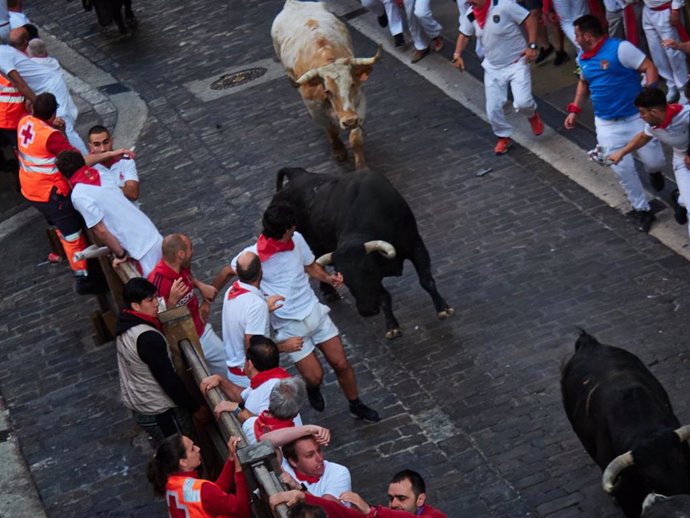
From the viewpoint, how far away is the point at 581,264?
1242 cm

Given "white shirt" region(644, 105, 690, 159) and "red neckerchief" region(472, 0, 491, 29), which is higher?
"white shirt" region(644, 105, 690, 159)

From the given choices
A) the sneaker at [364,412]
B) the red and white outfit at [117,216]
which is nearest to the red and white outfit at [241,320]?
the sneaker at [364,412]

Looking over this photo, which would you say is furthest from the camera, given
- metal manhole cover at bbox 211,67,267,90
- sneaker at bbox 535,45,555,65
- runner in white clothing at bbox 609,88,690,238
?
metal manhole cover at bbox 211,67,267,90

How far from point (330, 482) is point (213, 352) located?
268cm

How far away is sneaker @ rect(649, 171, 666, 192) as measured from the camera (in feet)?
43.0

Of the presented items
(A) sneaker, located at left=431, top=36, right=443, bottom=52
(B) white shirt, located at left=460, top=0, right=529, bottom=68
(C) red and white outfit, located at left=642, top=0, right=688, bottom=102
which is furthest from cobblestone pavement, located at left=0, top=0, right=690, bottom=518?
(C) red and white outfit, located at left=642, top=0, right=688, bottom=102

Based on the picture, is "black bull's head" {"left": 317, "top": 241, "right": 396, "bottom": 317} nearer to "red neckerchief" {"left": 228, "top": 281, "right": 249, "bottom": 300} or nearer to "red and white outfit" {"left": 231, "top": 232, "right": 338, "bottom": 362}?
"red and white outfit" {"left": 231, "top": 232, "right": 338, "bottom": 362}

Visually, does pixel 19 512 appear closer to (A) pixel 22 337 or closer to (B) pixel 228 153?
(A) pixel 22 337

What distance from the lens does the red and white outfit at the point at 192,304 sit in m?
10.1

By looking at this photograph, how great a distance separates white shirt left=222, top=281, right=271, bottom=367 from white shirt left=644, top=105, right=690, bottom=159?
4.05 m

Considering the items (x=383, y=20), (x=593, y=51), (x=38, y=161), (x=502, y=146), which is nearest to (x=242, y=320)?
(x=38, y=161)

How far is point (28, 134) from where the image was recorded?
498 inches

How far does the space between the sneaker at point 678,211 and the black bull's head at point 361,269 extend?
2.91 metres

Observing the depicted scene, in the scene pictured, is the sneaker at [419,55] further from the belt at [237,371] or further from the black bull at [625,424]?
the black bull at [625,424]
